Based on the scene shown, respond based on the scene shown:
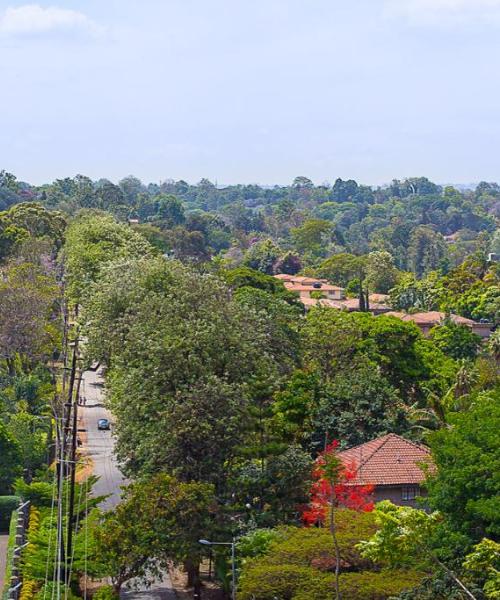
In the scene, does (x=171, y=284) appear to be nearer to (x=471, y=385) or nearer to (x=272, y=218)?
(x=471, y=385)

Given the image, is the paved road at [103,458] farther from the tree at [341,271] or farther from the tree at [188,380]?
the tree at [341,271]

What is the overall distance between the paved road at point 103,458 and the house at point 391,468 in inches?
281

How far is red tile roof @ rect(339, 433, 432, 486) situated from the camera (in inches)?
1576

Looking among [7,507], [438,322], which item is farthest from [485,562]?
[438,322]

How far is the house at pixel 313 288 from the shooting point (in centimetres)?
10700

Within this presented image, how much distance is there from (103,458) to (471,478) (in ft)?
89.7

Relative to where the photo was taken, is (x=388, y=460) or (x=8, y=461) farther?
(x=8, y=461)

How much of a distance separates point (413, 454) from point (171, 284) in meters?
14.9

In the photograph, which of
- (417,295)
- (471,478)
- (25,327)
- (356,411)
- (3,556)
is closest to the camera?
(471,478)

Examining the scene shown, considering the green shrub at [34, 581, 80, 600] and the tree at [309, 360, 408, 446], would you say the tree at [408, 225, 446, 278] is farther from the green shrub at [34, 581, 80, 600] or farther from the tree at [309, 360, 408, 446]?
the green shrub at [34, 581, 80, 600]

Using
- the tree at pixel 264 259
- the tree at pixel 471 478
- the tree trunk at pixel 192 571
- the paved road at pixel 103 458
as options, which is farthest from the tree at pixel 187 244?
the tree at pixel 471 478

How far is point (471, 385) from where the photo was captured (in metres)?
55.8

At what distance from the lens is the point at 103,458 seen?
178 ft

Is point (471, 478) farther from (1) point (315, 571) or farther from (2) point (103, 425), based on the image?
(2) point (103, 425)
